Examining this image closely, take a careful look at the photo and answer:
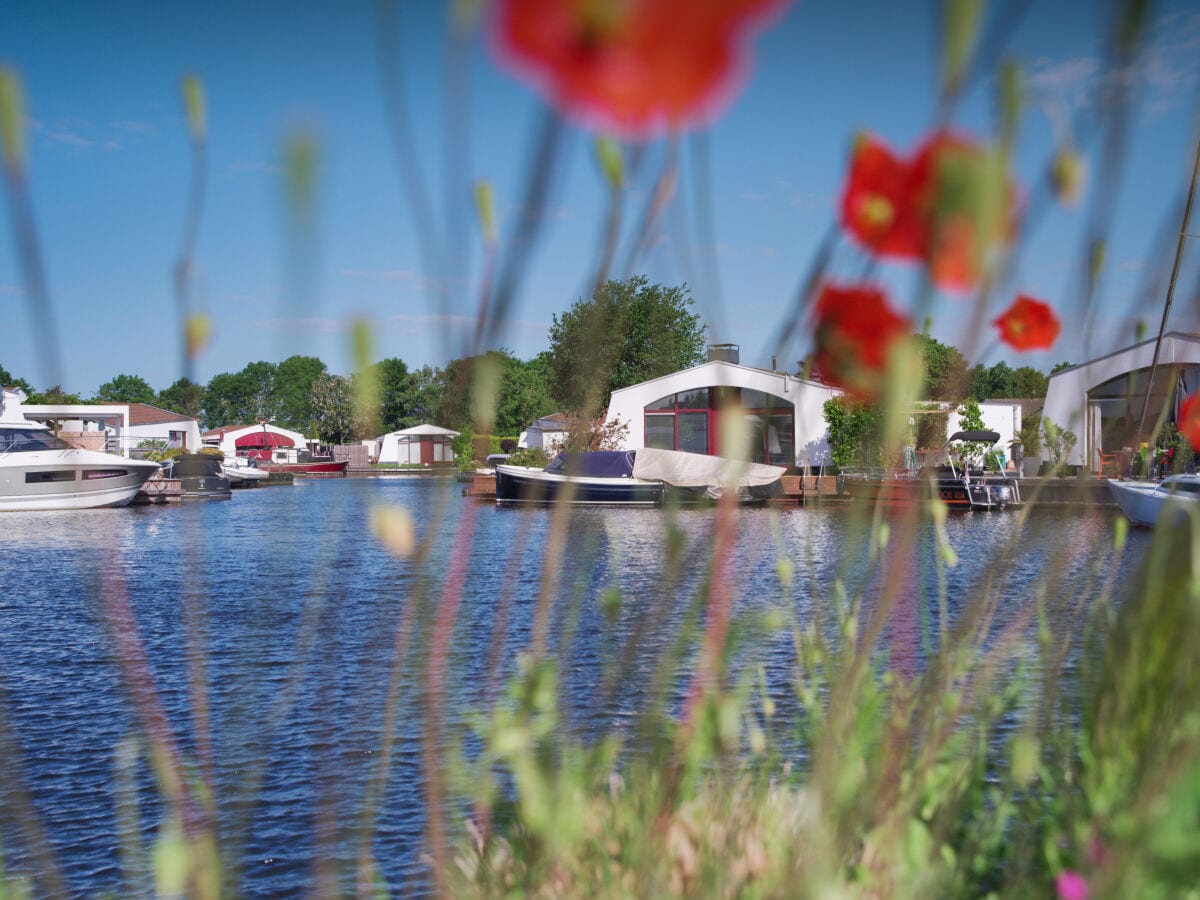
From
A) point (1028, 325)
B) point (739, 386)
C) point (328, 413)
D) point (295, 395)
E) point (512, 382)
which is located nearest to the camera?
point (1028, 325)

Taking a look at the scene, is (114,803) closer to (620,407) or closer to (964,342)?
(964,342)

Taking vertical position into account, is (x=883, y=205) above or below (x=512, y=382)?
below

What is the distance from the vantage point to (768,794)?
107 inches

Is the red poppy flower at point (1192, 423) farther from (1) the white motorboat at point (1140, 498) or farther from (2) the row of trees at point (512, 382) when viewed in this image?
(1) the white motorboat at point (1140, 498)

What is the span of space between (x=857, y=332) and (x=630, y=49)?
0.64 metres

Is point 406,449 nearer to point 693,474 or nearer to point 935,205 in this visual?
point 693,474

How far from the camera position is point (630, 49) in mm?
832

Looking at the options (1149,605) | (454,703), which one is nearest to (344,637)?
(454,703)

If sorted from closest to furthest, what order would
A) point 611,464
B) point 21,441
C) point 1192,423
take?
point 1192,423
point 21,441
point 611,464

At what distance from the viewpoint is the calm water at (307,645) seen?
2.35 m

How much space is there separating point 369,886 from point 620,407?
108ft

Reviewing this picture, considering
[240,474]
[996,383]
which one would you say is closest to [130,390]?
[240,474]

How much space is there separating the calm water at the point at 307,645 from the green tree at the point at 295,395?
71.0m

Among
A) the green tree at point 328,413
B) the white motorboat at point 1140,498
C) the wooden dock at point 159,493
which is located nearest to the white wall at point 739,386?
the white motorboat at point 1140,498
